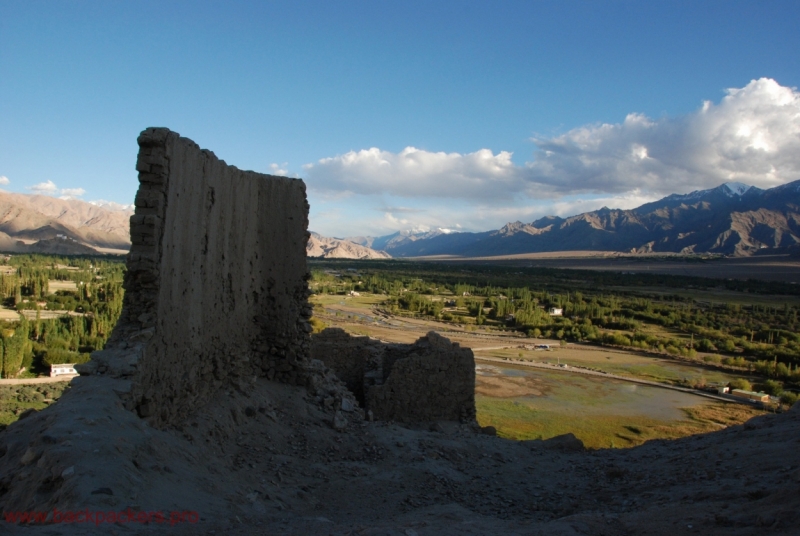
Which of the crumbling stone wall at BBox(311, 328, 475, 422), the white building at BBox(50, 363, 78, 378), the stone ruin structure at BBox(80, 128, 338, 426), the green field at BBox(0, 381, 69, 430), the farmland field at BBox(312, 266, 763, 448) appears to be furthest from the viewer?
the white building at BBox(50, 363, 78, 378)

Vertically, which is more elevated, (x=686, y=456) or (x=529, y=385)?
(x=686, y=456)

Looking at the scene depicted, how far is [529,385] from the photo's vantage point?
27891mm

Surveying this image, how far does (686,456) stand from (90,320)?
33.8m

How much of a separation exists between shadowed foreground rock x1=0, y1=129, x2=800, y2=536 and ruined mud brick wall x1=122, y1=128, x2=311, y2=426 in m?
0.03

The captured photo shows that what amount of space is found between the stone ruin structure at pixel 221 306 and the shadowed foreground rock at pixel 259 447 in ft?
0.11

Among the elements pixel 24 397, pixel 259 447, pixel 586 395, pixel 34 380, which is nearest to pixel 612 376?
pixel 586 395

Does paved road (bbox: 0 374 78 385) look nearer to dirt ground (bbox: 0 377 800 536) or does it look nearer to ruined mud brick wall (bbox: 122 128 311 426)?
ruined mud brick wall (bbox: 122 128 311 426)

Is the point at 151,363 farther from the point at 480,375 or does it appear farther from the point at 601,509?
the point at 480,375

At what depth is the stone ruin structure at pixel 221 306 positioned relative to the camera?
7379 mm

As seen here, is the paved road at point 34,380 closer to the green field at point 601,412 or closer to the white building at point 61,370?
the white building at point 61,370

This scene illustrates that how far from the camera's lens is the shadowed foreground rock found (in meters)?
→ 5.36

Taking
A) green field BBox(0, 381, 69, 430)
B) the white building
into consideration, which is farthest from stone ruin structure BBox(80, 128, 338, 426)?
the white building

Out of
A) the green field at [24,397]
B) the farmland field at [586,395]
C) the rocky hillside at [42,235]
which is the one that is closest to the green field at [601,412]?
the farmland field at [586,395]

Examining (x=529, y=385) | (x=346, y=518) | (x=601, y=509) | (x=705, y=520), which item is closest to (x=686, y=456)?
(x=601, y=509)
